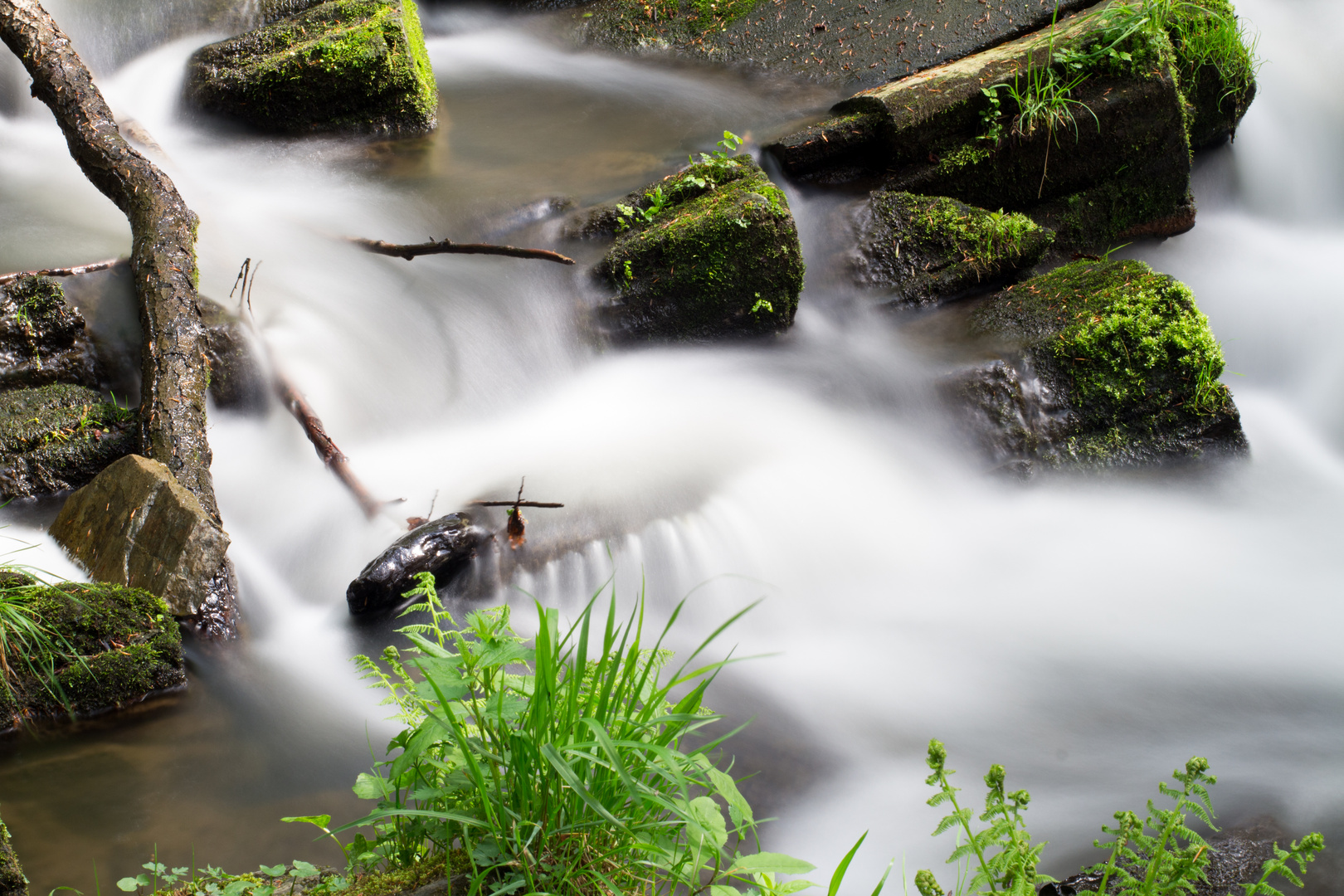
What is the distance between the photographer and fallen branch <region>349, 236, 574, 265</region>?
504cm

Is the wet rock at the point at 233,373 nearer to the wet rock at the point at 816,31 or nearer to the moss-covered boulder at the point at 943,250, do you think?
the moss-covered boulder at the point at 943,250

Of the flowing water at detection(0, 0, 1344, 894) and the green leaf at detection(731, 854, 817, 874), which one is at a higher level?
the flowing water at detection(0, 0, 1344, 894)

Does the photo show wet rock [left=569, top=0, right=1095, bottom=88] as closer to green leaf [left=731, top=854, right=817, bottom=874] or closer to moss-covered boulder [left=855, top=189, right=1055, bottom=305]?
moss-covered boulder [left=855, top=189, right=1055, bottom=305]

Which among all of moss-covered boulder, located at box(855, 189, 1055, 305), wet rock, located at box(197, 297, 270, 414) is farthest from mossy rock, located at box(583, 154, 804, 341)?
wet rock, located at box(197, 297, 270, 414)

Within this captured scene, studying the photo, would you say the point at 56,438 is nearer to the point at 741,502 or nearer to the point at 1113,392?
the point at 741,502

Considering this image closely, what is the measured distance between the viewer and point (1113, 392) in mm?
4555

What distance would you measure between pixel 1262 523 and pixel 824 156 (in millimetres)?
3389

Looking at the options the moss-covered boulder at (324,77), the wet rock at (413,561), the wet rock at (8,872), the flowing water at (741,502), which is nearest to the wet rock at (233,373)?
the flowing water at (741,502)

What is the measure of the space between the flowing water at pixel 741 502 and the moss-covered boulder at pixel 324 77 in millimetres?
226

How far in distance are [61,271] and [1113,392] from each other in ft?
18.6

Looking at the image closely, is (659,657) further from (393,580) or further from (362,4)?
(362,4)

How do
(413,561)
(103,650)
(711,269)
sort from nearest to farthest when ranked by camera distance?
(103,650), (413,561), (711,269)

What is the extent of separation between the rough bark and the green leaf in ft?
9.83

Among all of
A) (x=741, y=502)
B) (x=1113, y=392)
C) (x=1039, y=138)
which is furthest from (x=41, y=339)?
(x=1039, y=138)
